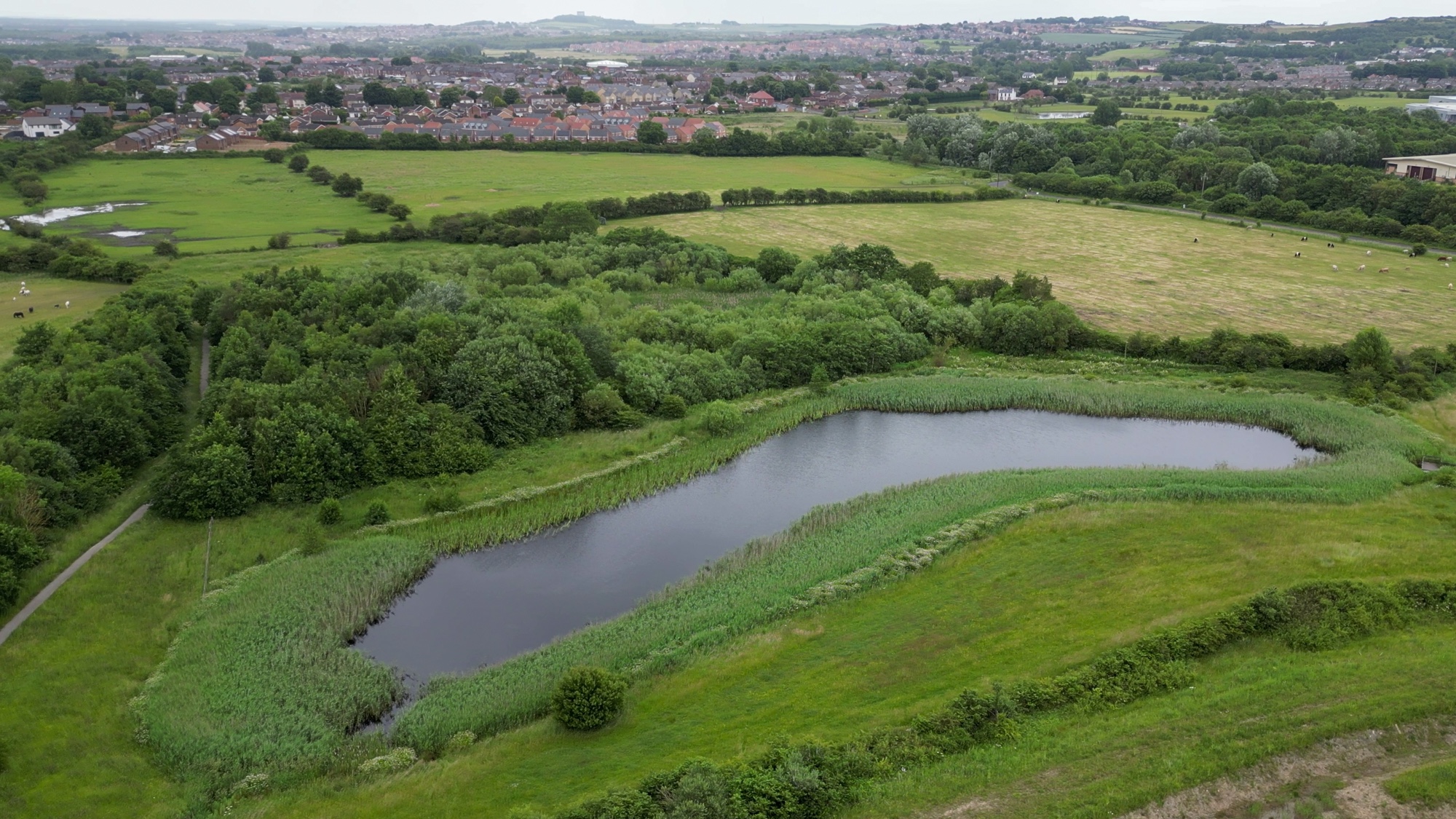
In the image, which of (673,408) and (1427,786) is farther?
(673,408)

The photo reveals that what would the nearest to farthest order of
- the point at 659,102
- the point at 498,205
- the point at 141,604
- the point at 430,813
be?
the point at 430,813 < the point at 141,604 < the point at 498,205 < the point at 659,102

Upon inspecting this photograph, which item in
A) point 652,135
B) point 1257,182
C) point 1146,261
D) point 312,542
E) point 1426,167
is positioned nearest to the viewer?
point 312,542

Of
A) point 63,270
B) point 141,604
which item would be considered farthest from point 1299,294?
point 63,270

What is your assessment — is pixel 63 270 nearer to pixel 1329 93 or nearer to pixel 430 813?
pixel 430 813

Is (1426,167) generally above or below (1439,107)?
below

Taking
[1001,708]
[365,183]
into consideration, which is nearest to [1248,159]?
[365,183]

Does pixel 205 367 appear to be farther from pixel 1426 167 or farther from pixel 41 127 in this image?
pixel 1426 167
